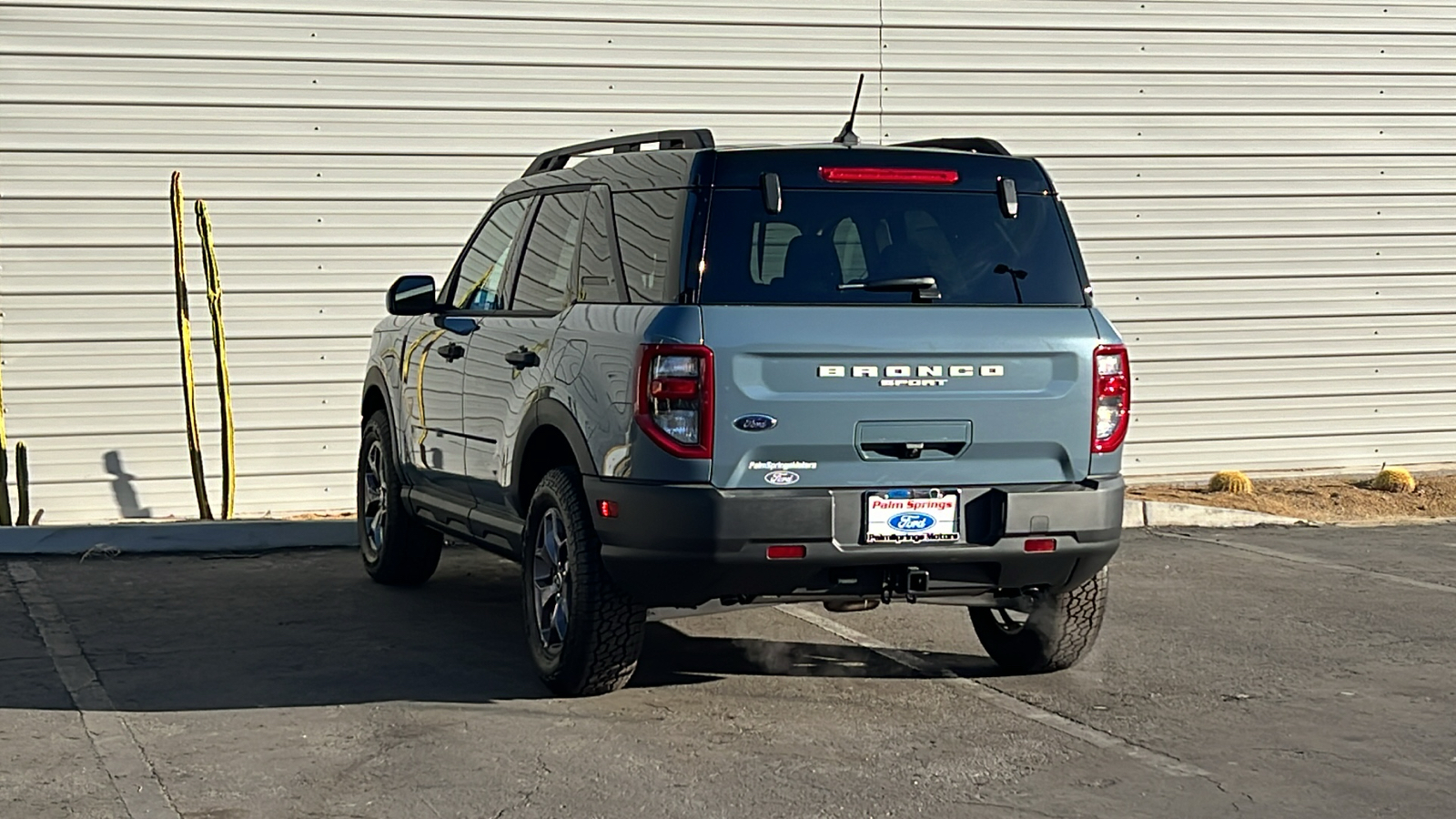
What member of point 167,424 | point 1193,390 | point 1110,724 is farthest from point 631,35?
point 1110,724

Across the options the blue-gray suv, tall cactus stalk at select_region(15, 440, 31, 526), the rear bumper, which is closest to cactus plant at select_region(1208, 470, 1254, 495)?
the blue-gray suv

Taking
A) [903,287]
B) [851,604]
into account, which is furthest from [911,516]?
[903,287]

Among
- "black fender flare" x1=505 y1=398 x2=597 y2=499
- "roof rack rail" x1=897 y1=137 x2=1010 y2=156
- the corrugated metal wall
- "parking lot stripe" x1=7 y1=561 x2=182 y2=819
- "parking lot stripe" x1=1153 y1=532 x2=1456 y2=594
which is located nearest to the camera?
"parking lot stripe" x1=7 y1=561 x2=182 y2=819

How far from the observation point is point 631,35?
40.0 feet

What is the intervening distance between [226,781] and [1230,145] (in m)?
9.72

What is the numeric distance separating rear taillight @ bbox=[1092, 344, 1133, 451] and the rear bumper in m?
0.18

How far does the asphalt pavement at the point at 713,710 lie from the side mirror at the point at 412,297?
1.31m

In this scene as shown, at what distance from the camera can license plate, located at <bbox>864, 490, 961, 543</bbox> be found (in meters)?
6.18

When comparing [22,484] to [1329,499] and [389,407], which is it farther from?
[1329,499]

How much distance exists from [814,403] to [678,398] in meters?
Result: 0.43

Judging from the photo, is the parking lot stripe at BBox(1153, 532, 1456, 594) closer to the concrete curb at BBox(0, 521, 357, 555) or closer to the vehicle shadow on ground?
the vehicle shadow on ground

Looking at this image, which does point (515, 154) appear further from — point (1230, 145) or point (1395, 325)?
point (1395, 325)

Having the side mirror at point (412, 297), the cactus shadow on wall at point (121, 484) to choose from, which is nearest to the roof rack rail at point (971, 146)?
the side mirror at point (412, 297)

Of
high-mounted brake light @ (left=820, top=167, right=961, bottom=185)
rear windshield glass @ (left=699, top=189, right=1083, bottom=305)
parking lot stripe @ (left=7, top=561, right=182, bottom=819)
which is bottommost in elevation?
parking lot stripe @ (left=7, top=561, right=182, bottom=819)
